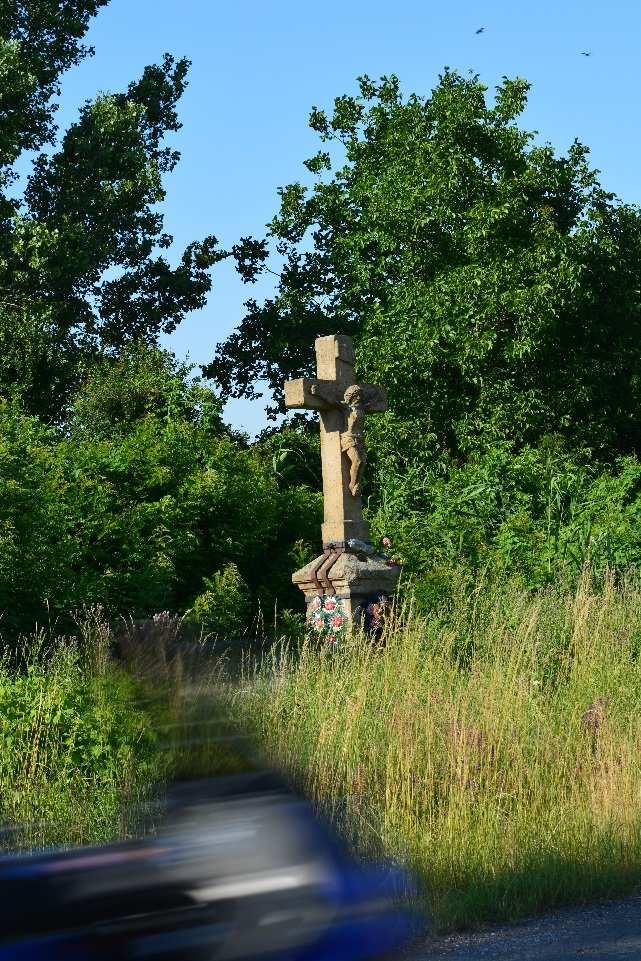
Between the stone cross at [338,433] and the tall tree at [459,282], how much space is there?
9.59m

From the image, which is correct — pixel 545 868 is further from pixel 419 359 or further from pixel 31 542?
pixel 419 359

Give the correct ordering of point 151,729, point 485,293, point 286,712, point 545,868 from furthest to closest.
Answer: point 485,293 → point 286,712 → point 545,868 → point 151,729

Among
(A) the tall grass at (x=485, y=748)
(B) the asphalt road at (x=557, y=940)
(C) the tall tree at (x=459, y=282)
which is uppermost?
(C) the tall tree at (x=459, y=282)

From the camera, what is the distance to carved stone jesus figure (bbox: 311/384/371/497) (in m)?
11.6

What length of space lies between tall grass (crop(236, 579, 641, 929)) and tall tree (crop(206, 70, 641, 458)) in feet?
43.5

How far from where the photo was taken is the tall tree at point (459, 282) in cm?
2166

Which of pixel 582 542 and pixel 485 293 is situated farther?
pixel 485 293

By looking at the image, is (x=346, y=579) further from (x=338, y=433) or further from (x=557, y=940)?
(x=557, y=940)

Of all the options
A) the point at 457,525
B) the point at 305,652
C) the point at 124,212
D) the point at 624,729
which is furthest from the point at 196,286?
the point at 624,729

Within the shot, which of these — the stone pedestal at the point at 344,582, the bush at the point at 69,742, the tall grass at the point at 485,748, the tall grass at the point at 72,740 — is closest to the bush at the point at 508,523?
the stone pedestal at the point at 344,582

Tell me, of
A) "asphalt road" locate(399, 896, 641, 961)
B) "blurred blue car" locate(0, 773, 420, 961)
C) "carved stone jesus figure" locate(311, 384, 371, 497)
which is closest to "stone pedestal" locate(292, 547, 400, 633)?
"carved stone jesus figure" locate(311, 384, 371, 497)

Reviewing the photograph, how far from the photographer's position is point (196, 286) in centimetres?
2372

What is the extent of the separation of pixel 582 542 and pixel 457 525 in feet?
4.48

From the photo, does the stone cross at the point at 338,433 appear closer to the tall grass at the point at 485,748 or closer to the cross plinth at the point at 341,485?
the cross plinth at the point at 341,485
